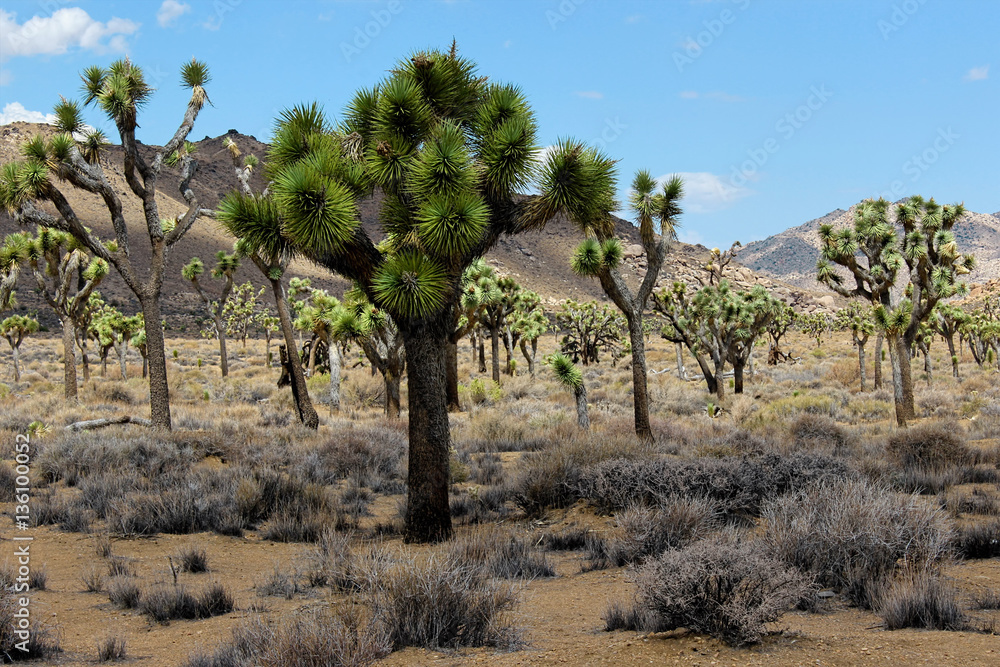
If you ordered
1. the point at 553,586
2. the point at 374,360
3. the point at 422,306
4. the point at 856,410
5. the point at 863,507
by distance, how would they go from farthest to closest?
the point at 856,410 → the point at 374,360 → the point at 422,306 → the point at 553,586 → the point at 863,507

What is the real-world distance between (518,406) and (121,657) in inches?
774

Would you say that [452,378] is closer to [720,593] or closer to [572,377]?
[572,377]

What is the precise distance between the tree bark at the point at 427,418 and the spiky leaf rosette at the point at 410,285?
51 cm

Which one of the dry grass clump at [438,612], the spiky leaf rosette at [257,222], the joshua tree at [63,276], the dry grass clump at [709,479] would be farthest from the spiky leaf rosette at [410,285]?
the joshua tree at [63,276]

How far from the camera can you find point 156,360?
14.6 metres

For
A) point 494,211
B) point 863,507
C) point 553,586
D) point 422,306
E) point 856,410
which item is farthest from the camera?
point 856,410

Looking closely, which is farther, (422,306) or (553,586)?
(422,306)

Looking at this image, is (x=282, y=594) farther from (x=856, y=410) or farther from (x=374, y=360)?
(x=856, y=410)

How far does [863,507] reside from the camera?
6406 millimetres

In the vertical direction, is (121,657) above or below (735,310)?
below

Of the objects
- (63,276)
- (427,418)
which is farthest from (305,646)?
(63,276)

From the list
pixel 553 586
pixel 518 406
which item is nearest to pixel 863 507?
pixel 553 586

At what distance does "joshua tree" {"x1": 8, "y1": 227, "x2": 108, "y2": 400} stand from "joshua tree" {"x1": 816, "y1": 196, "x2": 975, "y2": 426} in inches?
873

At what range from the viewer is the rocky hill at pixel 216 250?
75500mm
